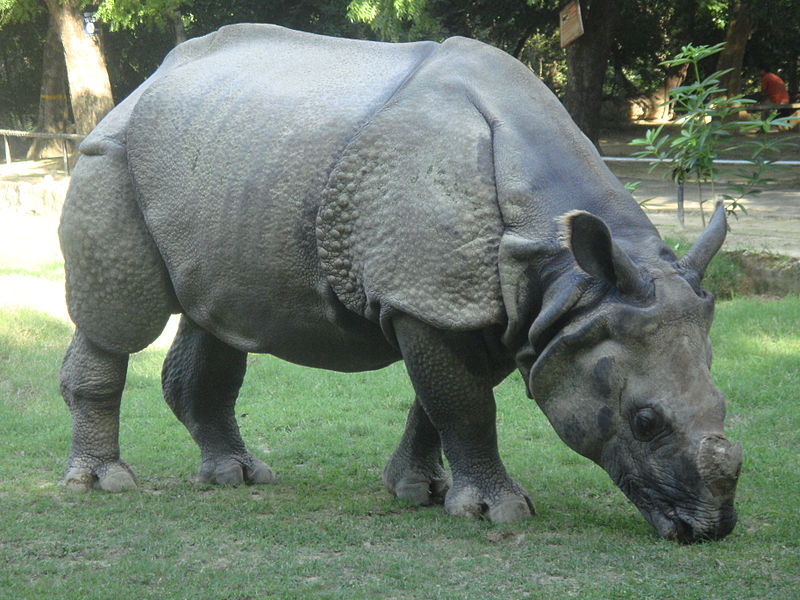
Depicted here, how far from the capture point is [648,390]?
420 centimetres

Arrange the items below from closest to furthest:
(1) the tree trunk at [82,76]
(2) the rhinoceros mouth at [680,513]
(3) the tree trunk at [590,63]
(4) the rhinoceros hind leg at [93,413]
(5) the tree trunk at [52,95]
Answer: (2) the rhinoceros mouth at [680,513]
(4) the rhinoceros hind leg at [93,413]
(3) the tree trunk at [590,63]
(1) the tree trunk at [82,76]
(5) the tree trunk at [52,95]

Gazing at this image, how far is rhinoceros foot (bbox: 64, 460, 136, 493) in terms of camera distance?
580 cm


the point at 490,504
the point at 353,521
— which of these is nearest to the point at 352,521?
the point at 353,521

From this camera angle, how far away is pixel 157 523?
521 cm

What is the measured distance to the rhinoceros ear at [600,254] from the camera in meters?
4.14

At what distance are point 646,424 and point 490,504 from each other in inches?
39.3

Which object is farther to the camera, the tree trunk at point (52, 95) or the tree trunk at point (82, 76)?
the tree trunk at point (52, 95)

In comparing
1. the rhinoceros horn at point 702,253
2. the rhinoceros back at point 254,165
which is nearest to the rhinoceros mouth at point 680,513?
the rhinoceros horn at point 702,253

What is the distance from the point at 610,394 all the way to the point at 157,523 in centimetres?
223

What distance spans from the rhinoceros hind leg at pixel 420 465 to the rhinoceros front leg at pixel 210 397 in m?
0.90

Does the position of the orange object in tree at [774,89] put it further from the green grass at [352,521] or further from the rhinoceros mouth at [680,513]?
the rhinoceros mouth at [680,513]

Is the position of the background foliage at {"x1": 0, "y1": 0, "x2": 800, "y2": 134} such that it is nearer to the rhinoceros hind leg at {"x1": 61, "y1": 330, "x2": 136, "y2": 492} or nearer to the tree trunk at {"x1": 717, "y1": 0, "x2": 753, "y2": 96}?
the tree trunk at {"x1": 717, "y1": 0, "x2": 753, "y2": 96}

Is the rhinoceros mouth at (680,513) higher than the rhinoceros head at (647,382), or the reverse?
the rhinoceros head at (647,382)

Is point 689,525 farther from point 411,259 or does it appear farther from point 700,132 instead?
point 700,132
